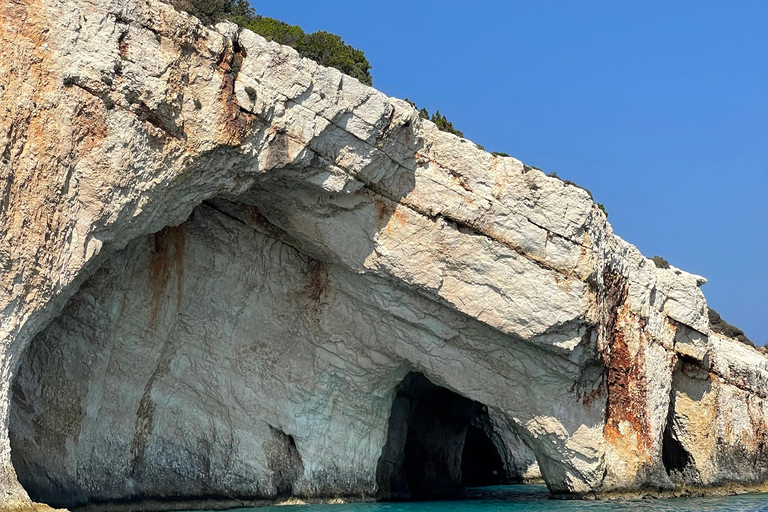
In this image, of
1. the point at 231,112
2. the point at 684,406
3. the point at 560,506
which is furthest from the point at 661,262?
the point at 231,112

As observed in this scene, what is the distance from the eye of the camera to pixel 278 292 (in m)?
22.3

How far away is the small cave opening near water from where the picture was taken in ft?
85.1

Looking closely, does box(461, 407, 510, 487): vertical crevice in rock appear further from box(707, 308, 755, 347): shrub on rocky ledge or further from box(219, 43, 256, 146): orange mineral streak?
box(219, 43, 256, 146): orange mineral streak

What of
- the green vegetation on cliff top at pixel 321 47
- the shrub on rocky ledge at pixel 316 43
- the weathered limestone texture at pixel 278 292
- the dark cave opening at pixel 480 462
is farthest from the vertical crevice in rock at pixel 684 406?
the shrub on rocky ledge at pixel 316 43

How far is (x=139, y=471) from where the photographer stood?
20609 mm

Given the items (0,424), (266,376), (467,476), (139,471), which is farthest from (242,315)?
(467,476)

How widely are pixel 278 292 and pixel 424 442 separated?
10.5 m

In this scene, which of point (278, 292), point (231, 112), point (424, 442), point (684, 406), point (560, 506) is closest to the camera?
point (231, 112)

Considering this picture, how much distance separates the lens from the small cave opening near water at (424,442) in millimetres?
25938

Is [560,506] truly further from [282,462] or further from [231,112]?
[231,112]

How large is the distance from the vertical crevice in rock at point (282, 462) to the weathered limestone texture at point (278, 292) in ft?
0.21

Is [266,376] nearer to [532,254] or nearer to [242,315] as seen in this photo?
[242,315]

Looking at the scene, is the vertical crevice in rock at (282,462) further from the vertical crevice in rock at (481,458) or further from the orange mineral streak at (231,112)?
the vertical crevice in rock at (481,458)

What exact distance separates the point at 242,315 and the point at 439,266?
17.8 feet
